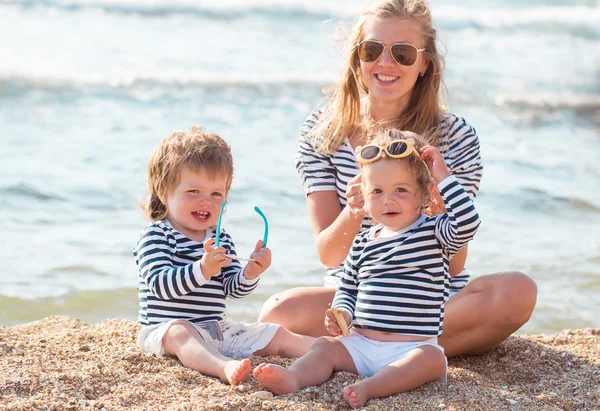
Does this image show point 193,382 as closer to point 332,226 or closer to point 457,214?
point 332,226

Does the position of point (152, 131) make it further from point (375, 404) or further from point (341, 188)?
point (375, 404)

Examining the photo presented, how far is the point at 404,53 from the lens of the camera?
3977 millimetres

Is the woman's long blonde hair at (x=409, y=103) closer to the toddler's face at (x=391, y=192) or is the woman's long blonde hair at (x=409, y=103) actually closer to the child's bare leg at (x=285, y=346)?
the toddler's face at (x=391, y=192)

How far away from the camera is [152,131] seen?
9.38 meters

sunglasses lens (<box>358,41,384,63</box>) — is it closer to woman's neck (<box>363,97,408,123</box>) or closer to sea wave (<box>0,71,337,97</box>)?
woman's neck (<box>363,97,408,123</box>)

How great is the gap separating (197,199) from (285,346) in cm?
82

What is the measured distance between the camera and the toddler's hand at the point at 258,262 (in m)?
3.45

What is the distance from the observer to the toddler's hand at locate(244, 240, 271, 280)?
3453mm

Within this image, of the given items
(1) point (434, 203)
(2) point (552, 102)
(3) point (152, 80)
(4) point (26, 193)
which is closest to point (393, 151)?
(1) point (434, 203)

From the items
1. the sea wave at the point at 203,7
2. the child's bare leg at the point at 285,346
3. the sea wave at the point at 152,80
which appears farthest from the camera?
the sea wave at the point at 203,7

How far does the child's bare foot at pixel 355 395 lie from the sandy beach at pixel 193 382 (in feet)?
0.12

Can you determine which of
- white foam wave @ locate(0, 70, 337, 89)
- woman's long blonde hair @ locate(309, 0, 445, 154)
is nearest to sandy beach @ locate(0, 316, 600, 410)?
woman's long blonde hair @ locate(309, 0, 445, 154)

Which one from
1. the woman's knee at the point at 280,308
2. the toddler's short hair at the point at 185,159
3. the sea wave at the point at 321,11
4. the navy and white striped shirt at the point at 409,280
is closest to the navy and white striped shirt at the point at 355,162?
the woman's knee at the point at 280,308

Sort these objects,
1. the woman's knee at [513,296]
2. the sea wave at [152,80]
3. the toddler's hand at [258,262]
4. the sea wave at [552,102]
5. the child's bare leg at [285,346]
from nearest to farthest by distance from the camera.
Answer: the toddler's hand at [258,262] < the child's bare leg at [285,346] < the woman's knee at [513,296] < the sea wave at [152,80] < the sea wave at [552,102]
